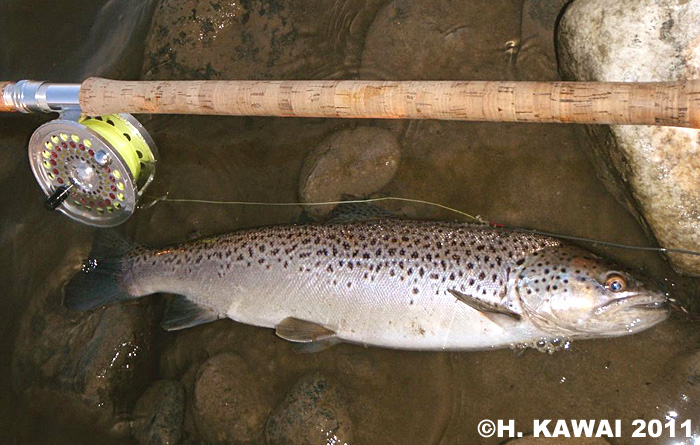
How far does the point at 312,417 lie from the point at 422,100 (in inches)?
71.4

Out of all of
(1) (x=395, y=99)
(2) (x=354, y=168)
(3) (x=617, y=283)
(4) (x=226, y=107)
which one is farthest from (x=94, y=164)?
(3) (x=617, y=283)

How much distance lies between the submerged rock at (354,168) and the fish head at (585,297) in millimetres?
1094

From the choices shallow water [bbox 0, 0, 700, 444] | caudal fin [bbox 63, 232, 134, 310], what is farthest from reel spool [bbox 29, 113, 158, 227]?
shallow water [bbox 0, 0, 700, 444]

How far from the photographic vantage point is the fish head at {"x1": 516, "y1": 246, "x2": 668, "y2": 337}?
2867 mm

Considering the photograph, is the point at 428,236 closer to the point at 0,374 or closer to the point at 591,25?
the point at 591,25

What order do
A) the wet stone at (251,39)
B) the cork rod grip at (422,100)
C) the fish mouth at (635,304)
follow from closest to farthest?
the cork rod grip at (422,100), the fish mouth at (635,304), the wet stone at (251,39)

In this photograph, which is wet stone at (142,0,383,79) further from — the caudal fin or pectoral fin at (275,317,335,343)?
pectoral fin at (275,317,335,343)

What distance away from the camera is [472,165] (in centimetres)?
362

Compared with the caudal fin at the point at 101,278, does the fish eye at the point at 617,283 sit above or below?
below

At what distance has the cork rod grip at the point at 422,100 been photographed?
244 centimetres

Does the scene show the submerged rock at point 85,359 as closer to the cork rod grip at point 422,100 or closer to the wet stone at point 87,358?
the wet stone at point 87,358

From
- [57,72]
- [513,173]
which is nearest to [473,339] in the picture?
[513,173]

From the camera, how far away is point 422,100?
2773 mm

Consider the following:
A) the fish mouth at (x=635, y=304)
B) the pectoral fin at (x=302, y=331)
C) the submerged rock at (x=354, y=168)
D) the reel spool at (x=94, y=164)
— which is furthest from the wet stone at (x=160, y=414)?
the fish mouth at (x=635, y=304)
